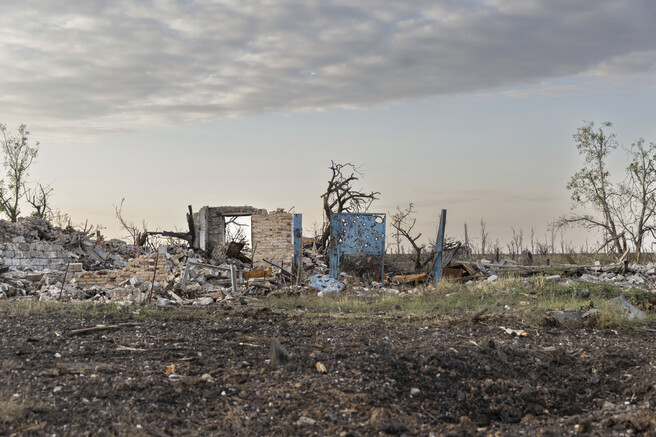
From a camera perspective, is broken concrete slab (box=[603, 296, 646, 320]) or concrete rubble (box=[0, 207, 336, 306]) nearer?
broken concrete slab (box=[603, 296, 646, 320])

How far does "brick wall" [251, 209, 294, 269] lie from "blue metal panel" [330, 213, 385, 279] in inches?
74.6

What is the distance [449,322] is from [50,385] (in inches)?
243

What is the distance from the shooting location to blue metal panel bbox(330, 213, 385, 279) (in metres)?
19.0

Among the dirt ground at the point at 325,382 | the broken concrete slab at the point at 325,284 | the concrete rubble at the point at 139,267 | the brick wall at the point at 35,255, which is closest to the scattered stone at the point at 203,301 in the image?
the concrete rubble at the point at 139,267

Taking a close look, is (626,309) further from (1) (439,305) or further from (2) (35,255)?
(2) (35,255)

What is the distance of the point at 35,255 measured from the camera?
21.8 meters

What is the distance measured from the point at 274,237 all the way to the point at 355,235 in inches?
116

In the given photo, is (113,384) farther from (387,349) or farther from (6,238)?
(6,238)

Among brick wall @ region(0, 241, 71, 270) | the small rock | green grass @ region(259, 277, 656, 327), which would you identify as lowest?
the small rock

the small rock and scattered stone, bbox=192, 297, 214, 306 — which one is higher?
scattered stone, bbox=192, 297, 214, 306

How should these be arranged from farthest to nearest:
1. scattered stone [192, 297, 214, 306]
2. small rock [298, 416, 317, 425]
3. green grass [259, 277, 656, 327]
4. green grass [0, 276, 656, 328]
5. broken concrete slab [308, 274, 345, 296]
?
1. broken concrete slab [308, 274, 345, 296]
2. scattered stone [192, 297, 214, 306]
3. green grass [259, 277, 656, 327]
4. green grass [0, 276, 656, 328]
5. small rock [298, 416, 317, 425]

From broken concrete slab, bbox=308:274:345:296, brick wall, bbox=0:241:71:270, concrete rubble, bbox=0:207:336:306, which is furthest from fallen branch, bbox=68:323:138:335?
brick wall, bbox=0:241:71:270

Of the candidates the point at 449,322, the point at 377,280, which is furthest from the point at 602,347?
the point at 377,280

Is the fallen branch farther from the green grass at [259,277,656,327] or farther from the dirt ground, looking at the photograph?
the green grass at [259,277,656,327]
